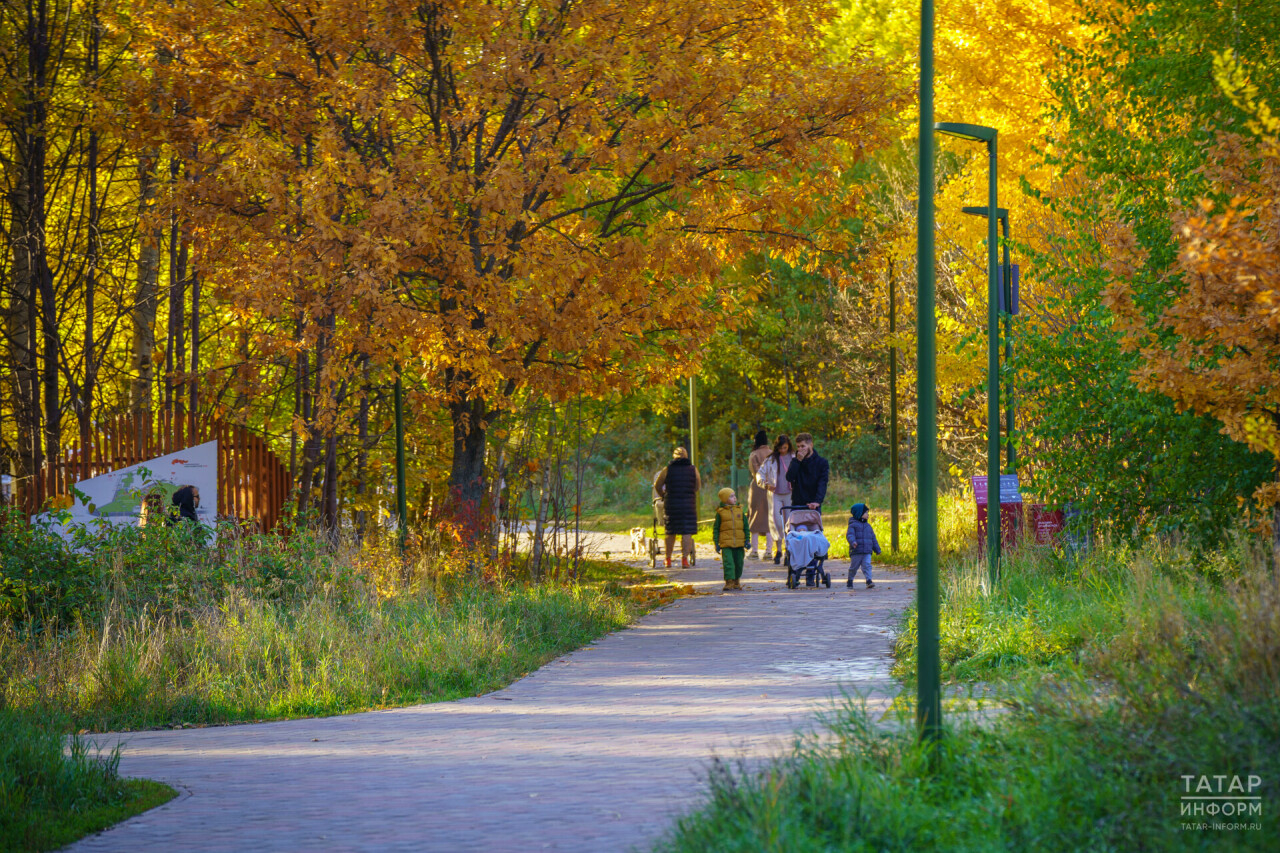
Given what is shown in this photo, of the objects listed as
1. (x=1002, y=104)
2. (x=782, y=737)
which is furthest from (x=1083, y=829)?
(x=1002, y=104)

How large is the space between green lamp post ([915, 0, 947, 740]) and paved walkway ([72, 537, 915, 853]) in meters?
0.99

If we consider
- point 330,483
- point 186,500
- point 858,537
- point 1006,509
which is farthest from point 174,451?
point 1006,509

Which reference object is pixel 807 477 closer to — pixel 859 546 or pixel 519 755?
pixel 859 546

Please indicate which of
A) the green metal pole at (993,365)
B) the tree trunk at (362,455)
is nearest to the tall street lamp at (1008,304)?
the green metal pole at (993,365)

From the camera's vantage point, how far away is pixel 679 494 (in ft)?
69.6

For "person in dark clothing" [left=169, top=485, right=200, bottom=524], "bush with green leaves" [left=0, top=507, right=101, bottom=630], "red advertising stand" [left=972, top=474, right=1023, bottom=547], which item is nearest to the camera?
"bush with green leaves" [left=0, top=507, right=101, bottom=630]

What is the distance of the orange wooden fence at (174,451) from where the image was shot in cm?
1541

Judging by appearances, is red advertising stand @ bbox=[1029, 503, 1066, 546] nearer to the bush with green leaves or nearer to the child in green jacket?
the child in green jacket

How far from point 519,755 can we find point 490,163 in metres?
8.97

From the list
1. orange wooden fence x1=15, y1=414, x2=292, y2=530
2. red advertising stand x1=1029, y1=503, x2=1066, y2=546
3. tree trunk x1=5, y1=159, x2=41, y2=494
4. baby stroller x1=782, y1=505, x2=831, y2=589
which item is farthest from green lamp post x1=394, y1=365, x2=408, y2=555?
red advertising stand x1=1029, y1=503, x2=1066, y2=546

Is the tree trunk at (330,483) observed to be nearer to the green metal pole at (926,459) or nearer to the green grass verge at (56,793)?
the green grass verge at (56,793)

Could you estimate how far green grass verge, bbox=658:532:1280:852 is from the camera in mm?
5508

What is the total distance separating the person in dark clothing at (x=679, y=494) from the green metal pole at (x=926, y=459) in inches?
526

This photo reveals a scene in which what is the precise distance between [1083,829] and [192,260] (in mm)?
13948
